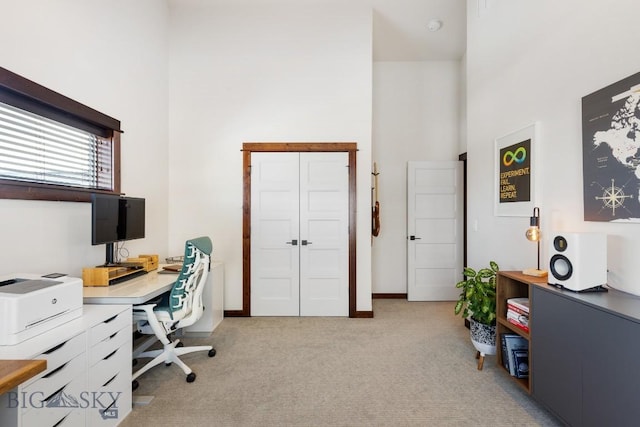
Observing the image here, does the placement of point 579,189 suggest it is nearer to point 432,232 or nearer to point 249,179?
point 432,232

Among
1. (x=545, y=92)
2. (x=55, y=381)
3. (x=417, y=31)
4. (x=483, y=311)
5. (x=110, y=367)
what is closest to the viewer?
(x=55, y=381)

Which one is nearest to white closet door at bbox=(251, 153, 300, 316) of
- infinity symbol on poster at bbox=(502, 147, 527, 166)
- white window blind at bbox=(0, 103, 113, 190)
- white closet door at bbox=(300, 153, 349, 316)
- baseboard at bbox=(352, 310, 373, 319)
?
white closet door at bbox=(300, 153, 349, 316)

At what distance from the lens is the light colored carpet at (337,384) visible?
1.85m

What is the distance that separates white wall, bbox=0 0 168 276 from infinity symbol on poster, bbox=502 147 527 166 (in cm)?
373

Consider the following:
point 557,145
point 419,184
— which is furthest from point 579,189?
point 419,184

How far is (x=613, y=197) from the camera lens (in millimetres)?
1654

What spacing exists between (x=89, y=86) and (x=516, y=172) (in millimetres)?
3798

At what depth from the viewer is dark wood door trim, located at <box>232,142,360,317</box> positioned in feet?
11.8

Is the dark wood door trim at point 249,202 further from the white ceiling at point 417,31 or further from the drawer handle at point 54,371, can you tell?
the drawer handle at point 54,371

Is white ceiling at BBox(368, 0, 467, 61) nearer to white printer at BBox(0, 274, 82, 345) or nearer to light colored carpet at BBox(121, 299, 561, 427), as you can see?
light colored carpet at BBox(121, 299, 561, 427)

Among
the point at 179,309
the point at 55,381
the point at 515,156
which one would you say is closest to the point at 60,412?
the point at 55,381

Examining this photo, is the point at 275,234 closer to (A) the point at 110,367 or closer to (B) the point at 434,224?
(A) the point at 110,367

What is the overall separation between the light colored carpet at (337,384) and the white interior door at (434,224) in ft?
4.02

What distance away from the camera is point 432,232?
4418 mm
